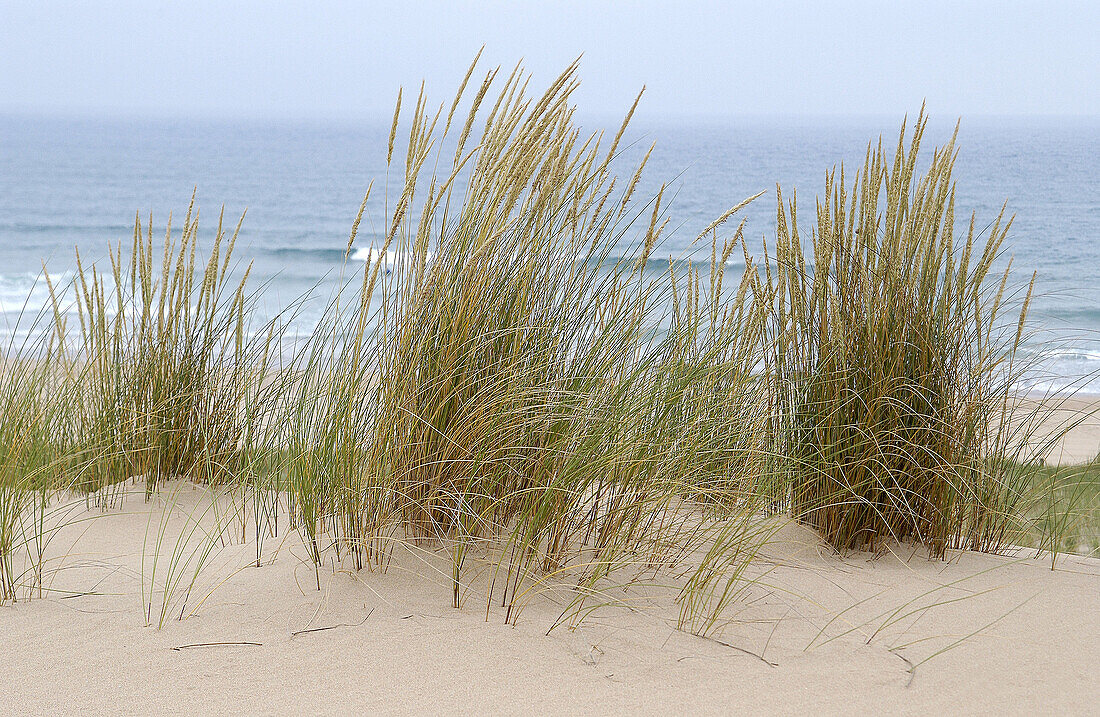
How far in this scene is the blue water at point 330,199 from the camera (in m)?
15.0

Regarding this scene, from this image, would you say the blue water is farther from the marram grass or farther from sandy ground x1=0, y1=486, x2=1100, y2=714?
sandy ground x1=0, y1=486, x2=1100, y2=714

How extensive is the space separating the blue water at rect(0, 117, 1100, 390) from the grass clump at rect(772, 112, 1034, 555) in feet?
16.7

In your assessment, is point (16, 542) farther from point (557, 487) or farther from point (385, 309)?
point (557, 487)

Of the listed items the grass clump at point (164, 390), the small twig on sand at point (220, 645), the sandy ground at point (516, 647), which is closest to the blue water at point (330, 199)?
the grass clump at point (164, 390)

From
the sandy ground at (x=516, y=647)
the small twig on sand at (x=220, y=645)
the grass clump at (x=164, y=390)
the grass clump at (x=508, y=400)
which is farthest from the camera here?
the grass clump at (x=164, y=390)

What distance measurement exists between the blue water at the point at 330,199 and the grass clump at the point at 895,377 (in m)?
5.10

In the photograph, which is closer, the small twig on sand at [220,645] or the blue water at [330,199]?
the small twig on sand at [220,645]

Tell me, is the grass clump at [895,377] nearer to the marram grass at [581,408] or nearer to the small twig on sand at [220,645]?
the marram grass at [581,408]

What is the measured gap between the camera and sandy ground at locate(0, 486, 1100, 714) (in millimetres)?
1618

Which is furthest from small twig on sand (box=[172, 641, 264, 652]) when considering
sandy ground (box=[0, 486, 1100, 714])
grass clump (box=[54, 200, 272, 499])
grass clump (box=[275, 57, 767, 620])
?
grass clump (box=[54, 200, 272, 499])

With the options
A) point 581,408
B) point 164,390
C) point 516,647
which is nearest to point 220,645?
point 516,647

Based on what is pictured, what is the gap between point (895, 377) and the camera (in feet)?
8.00

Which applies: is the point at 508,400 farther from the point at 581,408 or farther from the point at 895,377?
the point at 895,377

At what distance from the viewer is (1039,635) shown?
1997 millimetres
